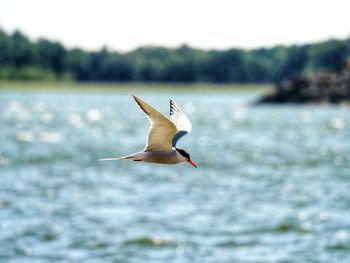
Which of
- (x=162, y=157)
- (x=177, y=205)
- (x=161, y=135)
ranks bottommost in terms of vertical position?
(x=177, y=205)

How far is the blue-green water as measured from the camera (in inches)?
1714

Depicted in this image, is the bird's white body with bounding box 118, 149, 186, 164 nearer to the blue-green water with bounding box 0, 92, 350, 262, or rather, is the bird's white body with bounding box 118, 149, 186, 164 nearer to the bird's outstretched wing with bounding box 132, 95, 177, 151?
the bird's outstretched wing with bounding box 132, 95, 177, 151

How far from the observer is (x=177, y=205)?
187 ft

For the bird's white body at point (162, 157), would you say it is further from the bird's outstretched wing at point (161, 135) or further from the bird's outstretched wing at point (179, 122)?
the bird's outstretched wing at point (179, 122)

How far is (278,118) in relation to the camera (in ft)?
619

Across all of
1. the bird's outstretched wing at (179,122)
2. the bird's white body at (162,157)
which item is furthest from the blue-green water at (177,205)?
the bird's white body at (162,157)

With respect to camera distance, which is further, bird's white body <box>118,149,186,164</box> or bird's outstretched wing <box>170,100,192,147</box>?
bird's outstretched wing <box>170,100,192,147</box>

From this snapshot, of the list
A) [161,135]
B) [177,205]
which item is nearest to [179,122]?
[161,135]

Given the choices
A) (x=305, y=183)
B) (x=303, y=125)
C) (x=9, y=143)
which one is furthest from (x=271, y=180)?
(x=303, y=125)

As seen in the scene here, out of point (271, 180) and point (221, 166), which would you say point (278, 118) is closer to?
point (221, 166)

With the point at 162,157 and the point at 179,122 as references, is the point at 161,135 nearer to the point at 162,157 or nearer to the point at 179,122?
the point at 162,157

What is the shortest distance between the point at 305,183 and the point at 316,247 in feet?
94.6

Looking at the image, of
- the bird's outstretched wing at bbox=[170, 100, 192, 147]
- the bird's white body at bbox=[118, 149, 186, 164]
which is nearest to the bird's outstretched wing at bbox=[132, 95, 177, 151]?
the bird's white body at bbox=[118, 149, 186, 164]

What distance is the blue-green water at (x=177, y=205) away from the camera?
43531 mm
